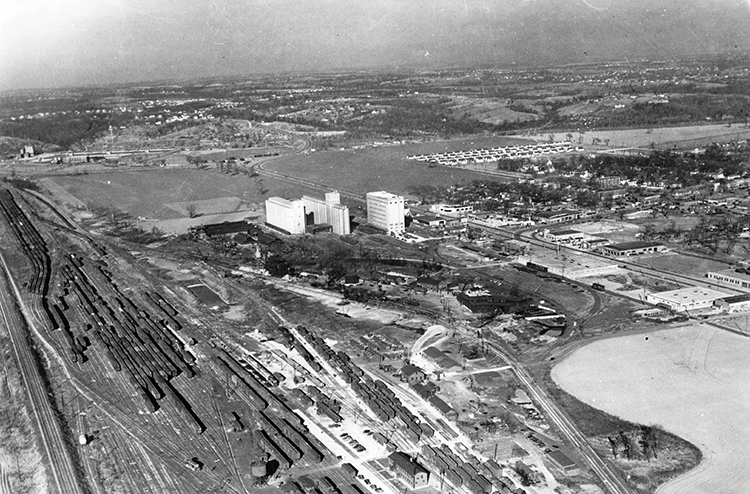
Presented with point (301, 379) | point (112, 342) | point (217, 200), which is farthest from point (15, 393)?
point (217, 200)

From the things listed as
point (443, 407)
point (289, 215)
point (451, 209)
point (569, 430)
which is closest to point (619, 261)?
point (451, 209)

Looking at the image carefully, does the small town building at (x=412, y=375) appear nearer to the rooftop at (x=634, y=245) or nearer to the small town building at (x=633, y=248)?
the small town building at (x=633, y=248)

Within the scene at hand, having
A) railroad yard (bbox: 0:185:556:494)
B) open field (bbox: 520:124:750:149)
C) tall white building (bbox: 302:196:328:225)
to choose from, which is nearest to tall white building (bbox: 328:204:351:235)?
tall white building (bbox: 302:196:328:225)

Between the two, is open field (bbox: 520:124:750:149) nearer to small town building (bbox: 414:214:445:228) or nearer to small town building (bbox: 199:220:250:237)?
small town building (bbox: 414:214:445:228)

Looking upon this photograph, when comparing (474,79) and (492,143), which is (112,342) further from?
(474,79)

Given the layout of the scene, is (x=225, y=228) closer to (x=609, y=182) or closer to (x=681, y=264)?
(x=681, y=264)

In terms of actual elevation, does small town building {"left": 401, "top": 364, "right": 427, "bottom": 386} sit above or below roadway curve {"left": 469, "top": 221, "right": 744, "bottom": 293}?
above
